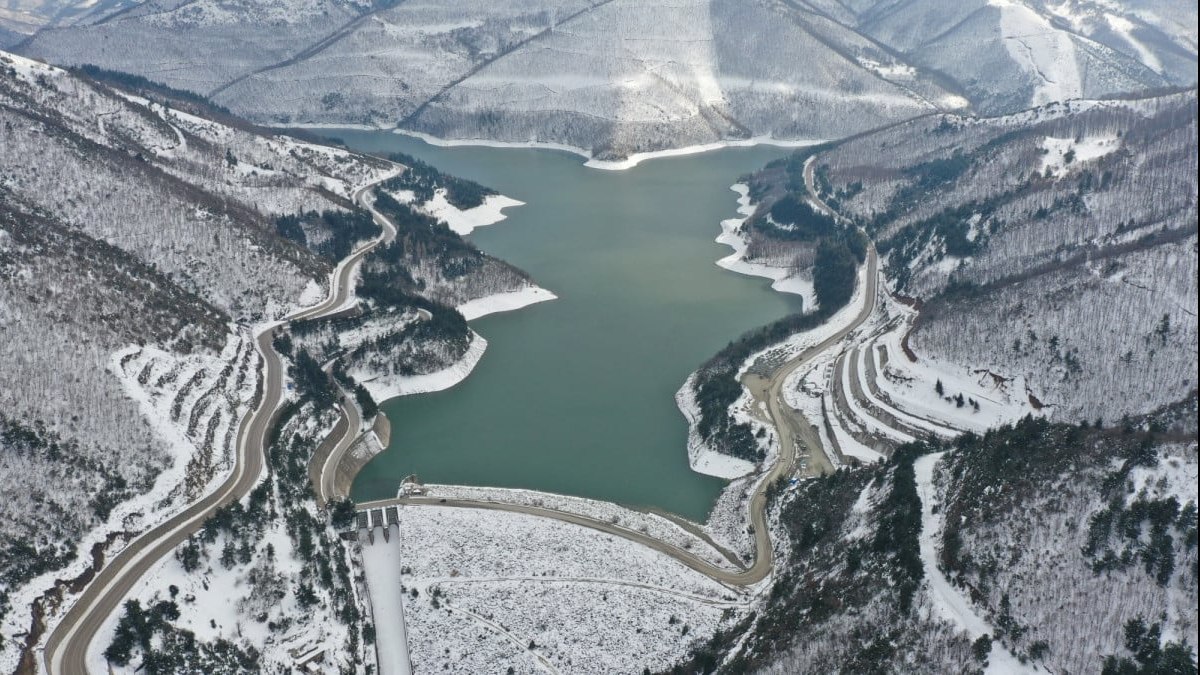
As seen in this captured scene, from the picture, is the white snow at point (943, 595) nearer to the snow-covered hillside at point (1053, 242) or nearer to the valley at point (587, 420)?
the valley at point (587, 420)

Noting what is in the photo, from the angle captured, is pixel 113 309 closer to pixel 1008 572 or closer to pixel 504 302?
pixel 504 302

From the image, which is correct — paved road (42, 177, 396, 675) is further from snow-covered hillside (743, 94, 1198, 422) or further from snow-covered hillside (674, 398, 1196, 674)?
snow-covered hillside (743, 94, 1198, 422)

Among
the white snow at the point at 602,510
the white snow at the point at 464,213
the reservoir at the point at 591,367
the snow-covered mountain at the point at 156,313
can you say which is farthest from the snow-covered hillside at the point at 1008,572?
the white snow at the point at 464,213

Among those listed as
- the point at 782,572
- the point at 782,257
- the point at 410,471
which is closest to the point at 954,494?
the point at 782,572

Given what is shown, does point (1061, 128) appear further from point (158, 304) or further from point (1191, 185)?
point (158, 304)

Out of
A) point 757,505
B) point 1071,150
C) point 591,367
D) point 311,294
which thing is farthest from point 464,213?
point 1071,150

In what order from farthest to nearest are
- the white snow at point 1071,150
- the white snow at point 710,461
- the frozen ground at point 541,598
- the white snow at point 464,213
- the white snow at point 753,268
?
the white snow at point 464,213
the white snow at point 753,268
the white snow at point 1071,150
the white snow at point 710,461
the frozen ground at point 541,598
